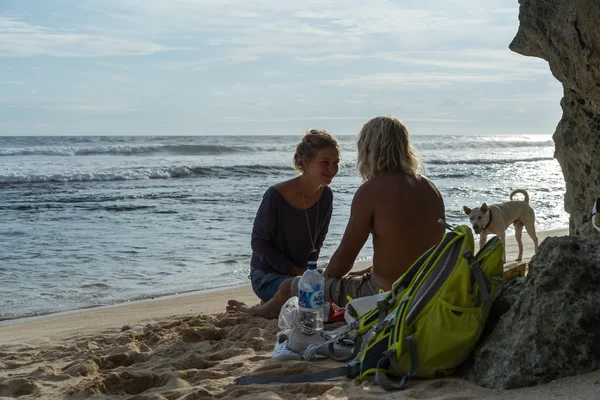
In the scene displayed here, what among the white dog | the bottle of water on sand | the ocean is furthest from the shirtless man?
the white dog

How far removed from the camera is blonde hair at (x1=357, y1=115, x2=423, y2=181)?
430cm

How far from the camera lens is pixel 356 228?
168 inches

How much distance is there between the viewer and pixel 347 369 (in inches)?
128

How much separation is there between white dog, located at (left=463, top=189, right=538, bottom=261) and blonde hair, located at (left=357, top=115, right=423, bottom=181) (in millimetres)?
3081

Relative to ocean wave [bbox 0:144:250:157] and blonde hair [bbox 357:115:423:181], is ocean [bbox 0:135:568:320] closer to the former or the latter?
blonde hair [bbox 357:115:423:181]

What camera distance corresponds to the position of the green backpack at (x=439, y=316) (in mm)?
3010

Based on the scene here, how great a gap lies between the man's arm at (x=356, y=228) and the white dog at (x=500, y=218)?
10.3ft

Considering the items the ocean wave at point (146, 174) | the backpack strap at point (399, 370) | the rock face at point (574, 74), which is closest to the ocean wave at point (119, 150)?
the ocean wave at point (146, 174)

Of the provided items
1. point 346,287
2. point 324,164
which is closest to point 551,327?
point 346,287

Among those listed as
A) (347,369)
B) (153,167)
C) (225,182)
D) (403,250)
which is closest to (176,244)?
(403,250)

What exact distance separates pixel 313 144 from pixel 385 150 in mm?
773

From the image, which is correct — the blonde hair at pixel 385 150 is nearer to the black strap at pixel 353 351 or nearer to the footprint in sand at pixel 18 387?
the black strap at pixel 353 351

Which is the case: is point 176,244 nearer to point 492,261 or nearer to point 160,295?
point 160,295

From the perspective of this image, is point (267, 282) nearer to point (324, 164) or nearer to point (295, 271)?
point (295, 271)
